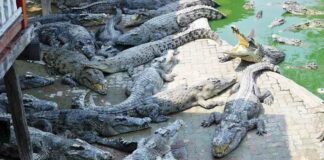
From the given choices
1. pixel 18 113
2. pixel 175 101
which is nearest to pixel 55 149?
pixel 18 113

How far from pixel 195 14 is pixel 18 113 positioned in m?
6.96

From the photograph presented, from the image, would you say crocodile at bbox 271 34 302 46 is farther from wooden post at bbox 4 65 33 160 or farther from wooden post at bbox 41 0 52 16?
wooden post at bbox 4 65 33 160

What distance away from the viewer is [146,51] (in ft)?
36.4

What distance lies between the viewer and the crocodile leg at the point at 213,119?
8547mm

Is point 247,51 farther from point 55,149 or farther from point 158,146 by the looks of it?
Answer: point 55,149

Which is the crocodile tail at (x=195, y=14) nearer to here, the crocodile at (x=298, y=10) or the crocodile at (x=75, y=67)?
the crocodile at (x=298, y=10)

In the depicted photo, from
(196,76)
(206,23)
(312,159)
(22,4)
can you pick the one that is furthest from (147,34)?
(22,4)

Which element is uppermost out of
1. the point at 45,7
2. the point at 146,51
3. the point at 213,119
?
the point at 213,119

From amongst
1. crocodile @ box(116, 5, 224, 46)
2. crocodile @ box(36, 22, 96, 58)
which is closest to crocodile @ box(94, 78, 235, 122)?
crocodile @ box(36, 22, 96, 58)

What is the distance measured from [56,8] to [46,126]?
7.10 meters

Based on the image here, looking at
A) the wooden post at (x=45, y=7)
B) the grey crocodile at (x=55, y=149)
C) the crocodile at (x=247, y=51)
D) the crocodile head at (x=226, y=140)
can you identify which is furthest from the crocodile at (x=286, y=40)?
the grey crocodile at (x=55, y=149)

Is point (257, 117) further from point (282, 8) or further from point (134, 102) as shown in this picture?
point (282, 8)

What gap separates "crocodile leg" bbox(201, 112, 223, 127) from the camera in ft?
28.0

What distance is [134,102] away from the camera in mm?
8977
